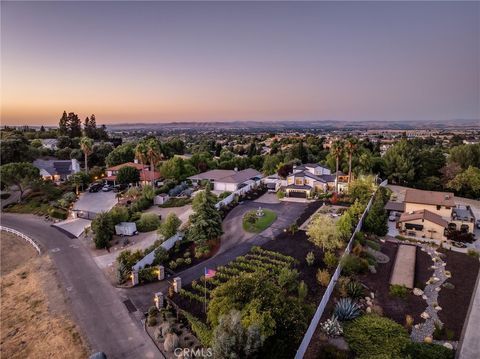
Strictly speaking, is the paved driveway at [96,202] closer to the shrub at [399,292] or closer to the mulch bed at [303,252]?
the mulch bed at [303,252]

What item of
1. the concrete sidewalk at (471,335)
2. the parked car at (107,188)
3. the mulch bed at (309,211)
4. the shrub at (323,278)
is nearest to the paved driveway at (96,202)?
the parked car at (107,188)

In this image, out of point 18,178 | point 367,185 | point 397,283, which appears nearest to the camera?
point 397,283

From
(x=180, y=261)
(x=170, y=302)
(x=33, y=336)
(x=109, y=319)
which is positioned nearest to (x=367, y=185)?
(x=180, y=261)

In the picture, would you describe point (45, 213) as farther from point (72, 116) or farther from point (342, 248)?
point (72, 116)

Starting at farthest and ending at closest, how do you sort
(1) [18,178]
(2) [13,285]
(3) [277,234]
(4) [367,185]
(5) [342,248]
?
(1) [18,178] → (4) [367,185] → (3) [277,234] → (5) [342,248] → (2) [13,285]

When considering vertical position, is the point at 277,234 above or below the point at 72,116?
below

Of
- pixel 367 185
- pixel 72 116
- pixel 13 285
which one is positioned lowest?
pixel 13 285

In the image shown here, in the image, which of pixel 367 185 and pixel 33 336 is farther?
pixel 367 185
